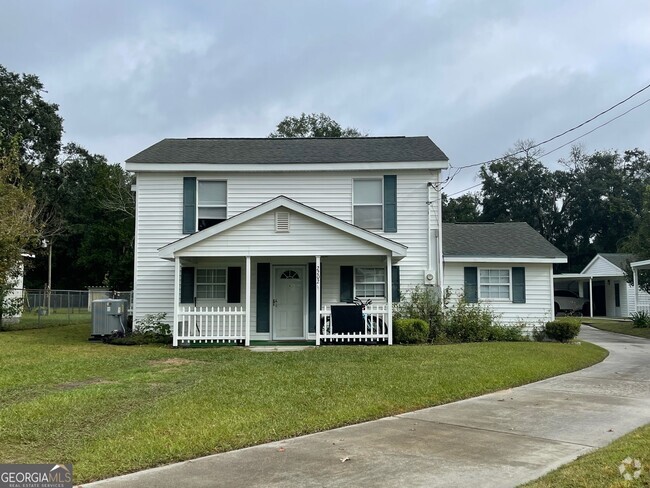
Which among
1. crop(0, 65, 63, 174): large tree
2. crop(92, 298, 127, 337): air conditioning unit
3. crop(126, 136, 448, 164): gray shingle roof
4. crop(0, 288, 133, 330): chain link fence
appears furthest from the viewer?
crop(0, 65, 63, 174): large tree

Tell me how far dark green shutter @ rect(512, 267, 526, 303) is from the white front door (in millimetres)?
6488

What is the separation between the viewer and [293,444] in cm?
576

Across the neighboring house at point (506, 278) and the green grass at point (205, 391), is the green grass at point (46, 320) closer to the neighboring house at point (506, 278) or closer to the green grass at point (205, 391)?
the green grass at point (205, 391)

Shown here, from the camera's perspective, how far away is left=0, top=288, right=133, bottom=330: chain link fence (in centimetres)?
2042

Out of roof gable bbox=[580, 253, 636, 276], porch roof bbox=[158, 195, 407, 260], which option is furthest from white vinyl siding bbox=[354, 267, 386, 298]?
roof gable bbox=[580, 253, 636, 276]

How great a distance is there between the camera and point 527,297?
1717 cm

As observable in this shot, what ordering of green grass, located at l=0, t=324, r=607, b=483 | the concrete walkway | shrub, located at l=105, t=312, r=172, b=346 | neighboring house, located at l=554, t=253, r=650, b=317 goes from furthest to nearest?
neighboring house, located at l=554, t=253, r=650, b=317
shrub, located at l=105, t=312, r=172, b=346
green grass, located at l=0, t=324, r=607, b=483
the concrete walkway

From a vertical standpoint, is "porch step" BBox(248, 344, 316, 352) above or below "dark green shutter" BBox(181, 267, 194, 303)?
below

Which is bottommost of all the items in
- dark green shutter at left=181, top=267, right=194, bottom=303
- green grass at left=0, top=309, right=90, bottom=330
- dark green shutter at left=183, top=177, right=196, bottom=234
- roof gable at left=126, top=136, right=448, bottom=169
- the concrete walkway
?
the concrete walkway

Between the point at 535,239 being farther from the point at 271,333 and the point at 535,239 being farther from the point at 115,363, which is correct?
the point at 115,363

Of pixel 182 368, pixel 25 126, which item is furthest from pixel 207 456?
pixel 25 126

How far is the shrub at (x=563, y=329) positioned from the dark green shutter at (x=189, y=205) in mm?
10665

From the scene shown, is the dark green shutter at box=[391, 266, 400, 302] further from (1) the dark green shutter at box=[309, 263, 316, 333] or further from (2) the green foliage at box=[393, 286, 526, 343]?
(1) the dark green shutter at box=[309, 263, 316, 333]

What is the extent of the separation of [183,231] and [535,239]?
11161mm
